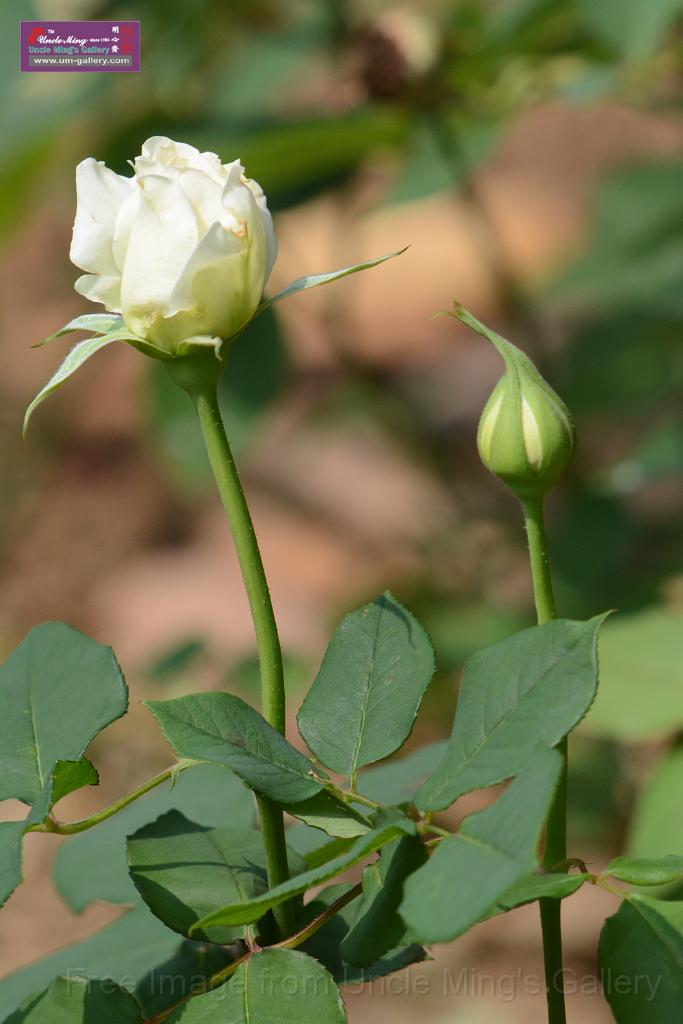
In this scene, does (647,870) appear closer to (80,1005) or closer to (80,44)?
(80,1005)

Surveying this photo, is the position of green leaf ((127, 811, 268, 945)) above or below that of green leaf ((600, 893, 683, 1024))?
above

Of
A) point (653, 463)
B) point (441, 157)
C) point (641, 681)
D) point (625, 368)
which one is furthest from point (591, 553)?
point (641, 681)

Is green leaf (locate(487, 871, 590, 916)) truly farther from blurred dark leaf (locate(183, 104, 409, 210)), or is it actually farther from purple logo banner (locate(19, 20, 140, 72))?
blurred dark leaf (locate(183, 104, 409, 210))

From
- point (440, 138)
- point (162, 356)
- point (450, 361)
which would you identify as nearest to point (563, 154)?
point (450, 361)

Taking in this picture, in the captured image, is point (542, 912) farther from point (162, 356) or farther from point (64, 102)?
point (64, 102)

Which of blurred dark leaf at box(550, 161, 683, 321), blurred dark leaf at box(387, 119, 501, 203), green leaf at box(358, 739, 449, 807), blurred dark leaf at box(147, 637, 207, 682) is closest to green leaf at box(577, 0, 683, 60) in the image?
blurred dark leaf at box(387, 119, 501, 203)

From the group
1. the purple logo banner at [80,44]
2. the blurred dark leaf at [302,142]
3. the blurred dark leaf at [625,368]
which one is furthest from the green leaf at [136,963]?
the blurred dark leaf at [625,368]
